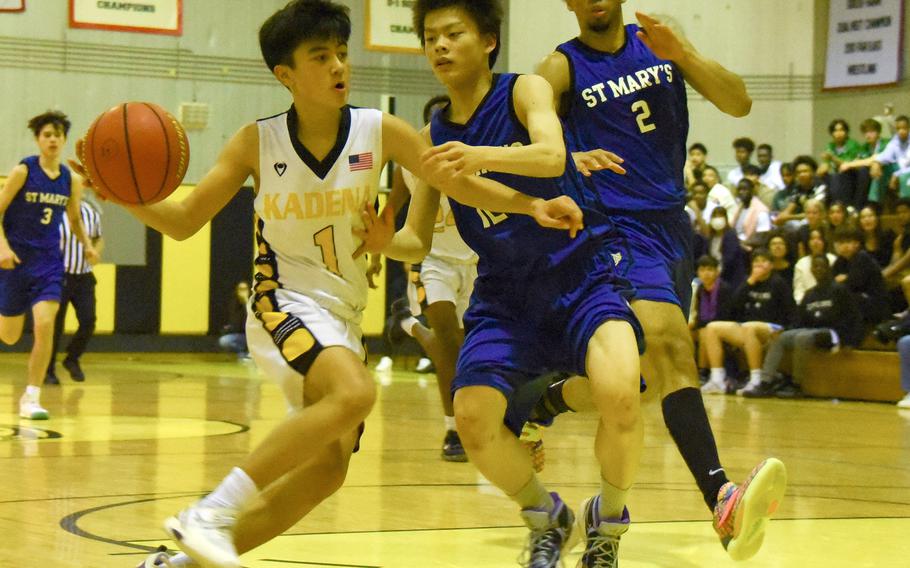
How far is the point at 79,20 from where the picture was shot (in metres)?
17.3

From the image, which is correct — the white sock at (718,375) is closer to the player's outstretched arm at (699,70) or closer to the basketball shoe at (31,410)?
the basketball shoe at (31,410)

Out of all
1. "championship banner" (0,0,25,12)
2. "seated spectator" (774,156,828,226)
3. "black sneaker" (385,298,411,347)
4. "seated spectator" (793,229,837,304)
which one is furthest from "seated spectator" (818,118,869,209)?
"championship banner" (0,0,25,12)

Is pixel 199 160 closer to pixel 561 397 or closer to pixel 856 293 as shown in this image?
pixel 856 293

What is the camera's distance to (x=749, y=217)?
1502 cm

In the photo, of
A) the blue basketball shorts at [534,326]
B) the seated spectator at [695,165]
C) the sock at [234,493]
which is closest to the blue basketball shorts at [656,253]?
the blue basketball shorts at [534,326]

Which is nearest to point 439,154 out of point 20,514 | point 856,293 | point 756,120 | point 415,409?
point 20,514

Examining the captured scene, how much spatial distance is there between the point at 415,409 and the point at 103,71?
9.29m

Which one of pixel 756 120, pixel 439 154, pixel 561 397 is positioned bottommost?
pixel 561 397

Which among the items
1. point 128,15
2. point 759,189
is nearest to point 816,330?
point 759,189

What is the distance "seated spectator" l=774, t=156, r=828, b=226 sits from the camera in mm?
14758

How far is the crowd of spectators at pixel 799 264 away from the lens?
12.3 metres

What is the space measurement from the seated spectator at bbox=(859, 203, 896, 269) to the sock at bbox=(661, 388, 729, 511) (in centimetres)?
897

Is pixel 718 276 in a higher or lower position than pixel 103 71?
lower

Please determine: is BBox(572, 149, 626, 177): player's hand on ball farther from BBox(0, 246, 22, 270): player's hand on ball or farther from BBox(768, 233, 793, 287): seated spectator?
BBox(768, 233, 793, 287): seated spectator
